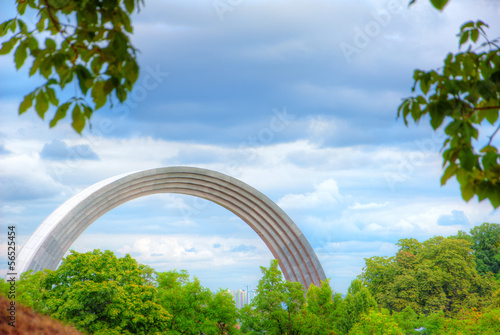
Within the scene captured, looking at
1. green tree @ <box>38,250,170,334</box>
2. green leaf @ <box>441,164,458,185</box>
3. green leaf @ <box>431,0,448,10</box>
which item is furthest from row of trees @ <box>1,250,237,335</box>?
green leaf @ <box>431,0,448,10</box>

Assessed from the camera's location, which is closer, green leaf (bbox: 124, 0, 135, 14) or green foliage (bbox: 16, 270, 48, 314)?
green leaf (bbox: 124, 0, 135, 14)

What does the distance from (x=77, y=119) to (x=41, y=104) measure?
0.30 meters

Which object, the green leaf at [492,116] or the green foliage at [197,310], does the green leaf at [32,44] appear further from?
the green foliage at [197,310]

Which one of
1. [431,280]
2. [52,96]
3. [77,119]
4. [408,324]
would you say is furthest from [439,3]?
[431,280]

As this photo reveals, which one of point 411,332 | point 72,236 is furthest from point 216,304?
point 411,332

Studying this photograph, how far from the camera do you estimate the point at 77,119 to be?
3500mm

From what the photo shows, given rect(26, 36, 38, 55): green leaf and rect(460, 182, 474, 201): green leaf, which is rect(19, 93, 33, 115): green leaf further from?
rect(460, 182, 474, 201): green leaf

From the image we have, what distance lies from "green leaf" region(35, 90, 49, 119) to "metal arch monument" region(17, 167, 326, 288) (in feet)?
57.3

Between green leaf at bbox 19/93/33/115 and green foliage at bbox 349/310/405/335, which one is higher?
green leaf at bbox 19/93/33/115

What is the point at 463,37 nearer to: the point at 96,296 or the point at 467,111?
the point at 467,111

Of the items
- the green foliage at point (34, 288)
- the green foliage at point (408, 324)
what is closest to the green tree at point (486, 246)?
the green foliage at point (408, 324)

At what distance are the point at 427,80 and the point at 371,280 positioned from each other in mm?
35767

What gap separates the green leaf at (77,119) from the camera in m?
3.48

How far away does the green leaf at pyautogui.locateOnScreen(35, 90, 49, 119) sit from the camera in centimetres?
352
